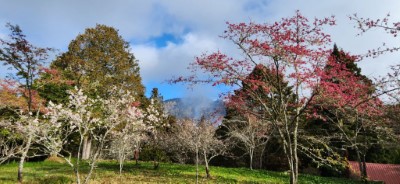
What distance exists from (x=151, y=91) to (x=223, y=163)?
2561cm

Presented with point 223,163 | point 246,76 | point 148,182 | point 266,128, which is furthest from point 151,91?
point 246,76

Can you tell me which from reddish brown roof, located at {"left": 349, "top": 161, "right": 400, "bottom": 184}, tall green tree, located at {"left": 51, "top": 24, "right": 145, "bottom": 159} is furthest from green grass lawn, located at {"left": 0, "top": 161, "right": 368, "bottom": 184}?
tall green tree, located at {"left": 51, "top": 24, "right": 145, "bottom": 159}

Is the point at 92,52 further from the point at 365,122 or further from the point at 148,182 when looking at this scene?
the point at 365,122

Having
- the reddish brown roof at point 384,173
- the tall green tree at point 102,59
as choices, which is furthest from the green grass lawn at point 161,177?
the tall green tree at point 102,59

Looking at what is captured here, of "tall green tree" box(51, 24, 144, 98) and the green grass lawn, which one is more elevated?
"tall green tree" box(51, 24, 144, 98)

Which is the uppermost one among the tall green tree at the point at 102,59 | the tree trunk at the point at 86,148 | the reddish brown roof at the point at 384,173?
Result: the tall green tree at the point at 102,59

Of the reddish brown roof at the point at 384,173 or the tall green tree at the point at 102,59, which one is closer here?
the reddish brown roof at the point at 384,173

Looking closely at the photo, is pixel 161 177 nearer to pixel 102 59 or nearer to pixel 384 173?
pixel 102 59

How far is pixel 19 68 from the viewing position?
1684cm

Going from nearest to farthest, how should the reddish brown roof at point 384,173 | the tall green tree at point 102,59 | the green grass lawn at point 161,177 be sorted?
the green grass lawn at point 161,177 < the reddish brown roof at point 384,173 < the tall green tree at point 102,59

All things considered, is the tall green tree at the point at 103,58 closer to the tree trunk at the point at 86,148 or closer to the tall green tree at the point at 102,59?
the tall green tree at the point at 102,59

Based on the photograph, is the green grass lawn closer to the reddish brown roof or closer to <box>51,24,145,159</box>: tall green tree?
the reddish brown roof

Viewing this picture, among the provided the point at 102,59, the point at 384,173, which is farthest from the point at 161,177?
the point at 384,173

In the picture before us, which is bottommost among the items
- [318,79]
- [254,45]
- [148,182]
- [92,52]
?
[148,182]
